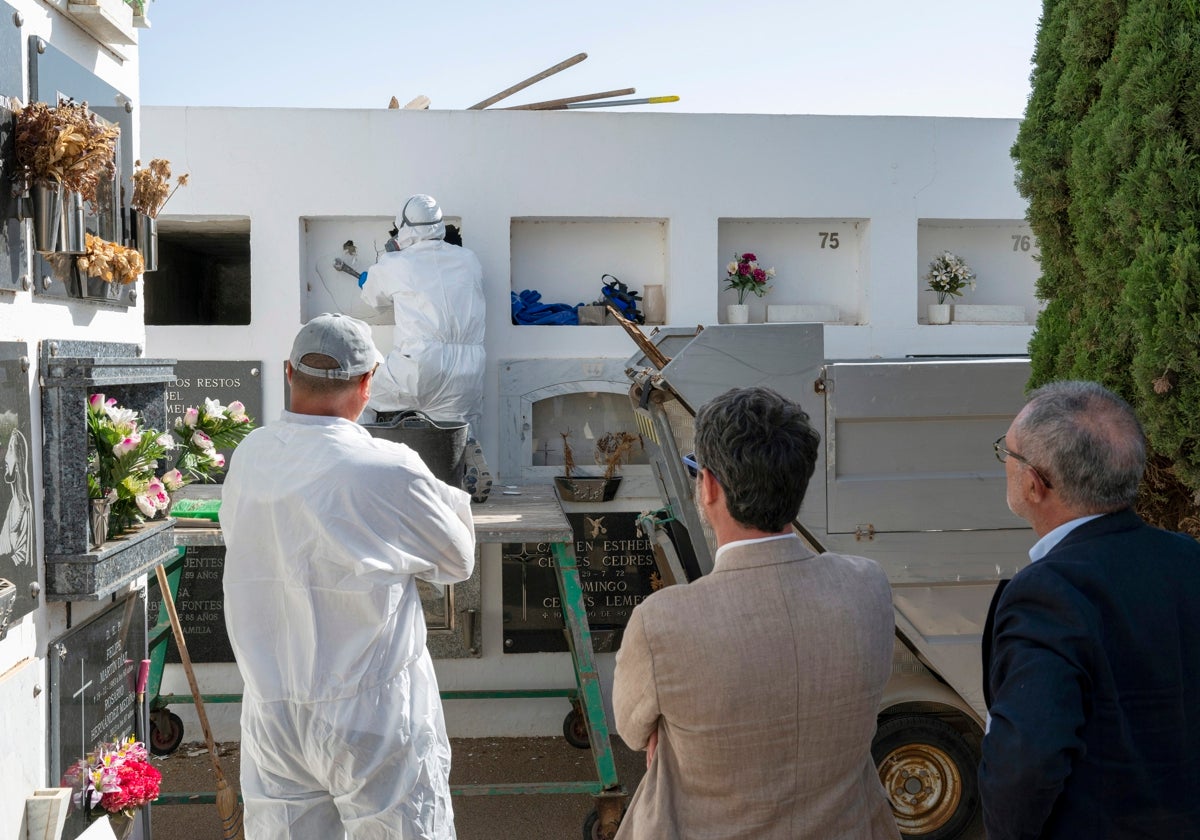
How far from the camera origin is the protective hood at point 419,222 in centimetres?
605

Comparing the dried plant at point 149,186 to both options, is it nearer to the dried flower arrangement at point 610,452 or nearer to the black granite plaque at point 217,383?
the black granite plaque at point 217,383

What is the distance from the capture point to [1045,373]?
337cm

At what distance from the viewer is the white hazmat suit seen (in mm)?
6055

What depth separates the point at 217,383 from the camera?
6332 mm

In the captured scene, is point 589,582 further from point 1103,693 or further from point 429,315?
point 1103,693

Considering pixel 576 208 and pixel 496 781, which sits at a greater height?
pixel 576 208

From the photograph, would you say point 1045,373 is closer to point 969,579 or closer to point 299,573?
point 969,579

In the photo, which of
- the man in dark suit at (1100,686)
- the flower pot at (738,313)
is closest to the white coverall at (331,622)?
the man in dark suit at (1100,686)

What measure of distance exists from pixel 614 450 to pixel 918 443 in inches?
92.7

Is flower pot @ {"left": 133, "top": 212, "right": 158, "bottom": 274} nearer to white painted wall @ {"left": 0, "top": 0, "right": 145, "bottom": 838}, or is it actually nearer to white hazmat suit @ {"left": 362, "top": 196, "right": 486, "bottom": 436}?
white painted wall @ {"left": 0, "top": 0, "right": 145, "bottom": 838}

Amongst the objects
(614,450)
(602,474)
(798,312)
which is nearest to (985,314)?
(798,312)

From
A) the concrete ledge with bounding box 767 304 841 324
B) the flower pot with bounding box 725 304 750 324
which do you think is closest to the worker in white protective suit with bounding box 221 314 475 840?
the flower pot with bounding box 725 304 750 324

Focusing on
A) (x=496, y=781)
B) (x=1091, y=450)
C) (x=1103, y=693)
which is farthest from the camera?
(x=496, y=781)

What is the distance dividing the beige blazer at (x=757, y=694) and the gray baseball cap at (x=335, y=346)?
4.48ft
